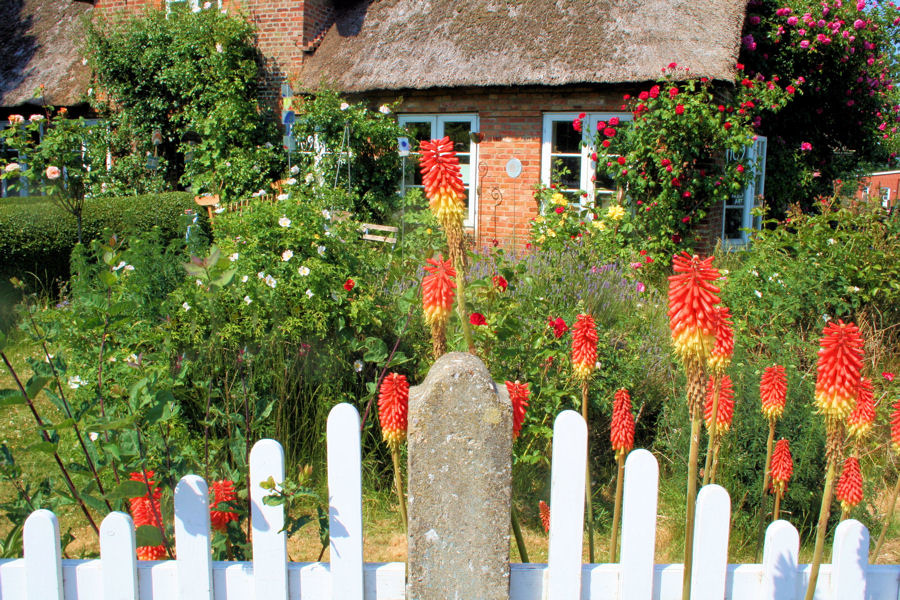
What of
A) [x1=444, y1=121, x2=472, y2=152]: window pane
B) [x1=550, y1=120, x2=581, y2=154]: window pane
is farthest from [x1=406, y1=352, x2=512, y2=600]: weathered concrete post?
[x1=444, y1=121, x2=472, y2=152]: window pane

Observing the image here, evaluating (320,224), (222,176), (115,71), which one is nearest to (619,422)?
(320,224)

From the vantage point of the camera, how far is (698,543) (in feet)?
5.38

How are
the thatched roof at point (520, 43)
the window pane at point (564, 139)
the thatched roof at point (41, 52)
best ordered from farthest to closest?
the thatched roof at point (41, 52), the window pane at point (564, 139), the thatched roof at point (520, 43)

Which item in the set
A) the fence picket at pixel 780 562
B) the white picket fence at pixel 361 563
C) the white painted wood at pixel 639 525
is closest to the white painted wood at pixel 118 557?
the white picket fence at pixel 361 563

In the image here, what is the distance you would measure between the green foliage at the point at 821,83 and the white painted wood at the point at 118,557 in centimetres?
885

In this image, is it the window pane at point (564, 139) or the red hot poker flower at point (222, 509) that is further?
the window pane at point (564, 139)

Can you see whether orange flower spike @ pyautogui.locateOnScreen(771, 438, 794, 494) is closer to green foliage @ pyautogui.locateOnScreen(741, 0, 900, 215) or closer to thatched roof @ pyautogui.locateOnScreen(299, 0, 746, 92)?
thatched roof @ pyautogui.locateOnScreen(299, 0, 746, 92)

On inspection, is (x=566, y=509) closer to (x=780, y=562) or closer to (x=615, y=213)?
(x=780, y=562)

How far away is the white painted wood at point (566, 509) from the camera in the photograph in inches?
64.0

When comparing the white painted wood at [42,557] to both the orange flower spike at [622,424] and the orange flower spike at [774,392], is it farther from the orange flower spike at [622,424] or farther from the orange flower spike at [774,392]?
the orange flower spike at [774,392]

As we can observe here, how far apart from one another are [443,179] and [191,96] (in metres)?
9.79

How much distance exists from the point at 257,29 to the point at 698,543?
10516 millimetres

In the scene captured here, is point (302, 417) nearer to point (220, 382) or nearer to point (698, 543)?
point (220, 382)

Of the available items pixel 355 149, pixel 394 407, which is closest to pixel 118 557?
pixel 394 407
